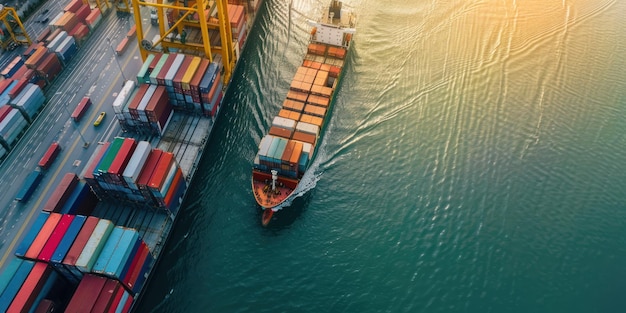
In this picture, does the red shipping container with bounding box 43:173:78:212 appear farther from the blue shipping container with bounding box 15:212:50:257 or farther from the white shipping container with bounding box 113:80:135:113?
the white shipping container with bounding box 113:80:135:113

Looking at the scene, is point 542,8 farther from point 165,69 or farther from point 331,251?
point 165,69

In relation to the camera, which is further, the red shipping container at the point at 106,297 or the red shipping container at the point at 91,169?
the red shipping container at the point at 91,169

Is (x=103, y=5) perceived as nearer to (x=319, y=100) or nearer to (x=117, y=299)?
(x=319, y=100)

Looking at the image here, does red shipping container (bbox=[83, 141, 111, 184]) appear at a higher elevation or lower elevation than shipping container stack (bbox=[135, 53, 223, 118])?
lower

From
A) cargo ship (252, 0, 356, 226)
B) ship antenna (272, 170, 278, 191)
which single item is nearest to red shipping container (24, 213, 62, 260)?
cargo ship (252, 0, 356, 226)

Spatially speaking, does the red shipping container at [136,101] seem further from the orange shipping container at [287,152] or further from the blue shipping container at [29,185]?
the orange shipping container at [287,152]

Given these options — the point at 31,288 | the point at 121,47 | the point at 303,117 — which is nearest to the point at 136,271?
the point at 31,288

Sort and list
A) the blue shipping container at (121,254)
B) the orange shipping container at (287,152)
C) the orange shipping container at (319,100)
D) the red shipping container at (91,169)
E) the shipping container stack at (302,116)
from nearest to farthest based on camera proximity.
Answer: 1. the blue shipping container at (121,254)
2. the red shipping container at (91,169)
3. the orange shipping container at (287,152)
4. the shipping container stack at (302,116)
5. the orange shipping container at (319,100)

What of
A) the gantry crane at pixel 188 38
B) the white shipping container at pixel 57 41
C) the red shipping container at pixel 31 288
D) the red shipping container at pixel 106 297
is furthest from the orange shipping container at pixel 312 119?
the white shipping container at pixel 57 41
